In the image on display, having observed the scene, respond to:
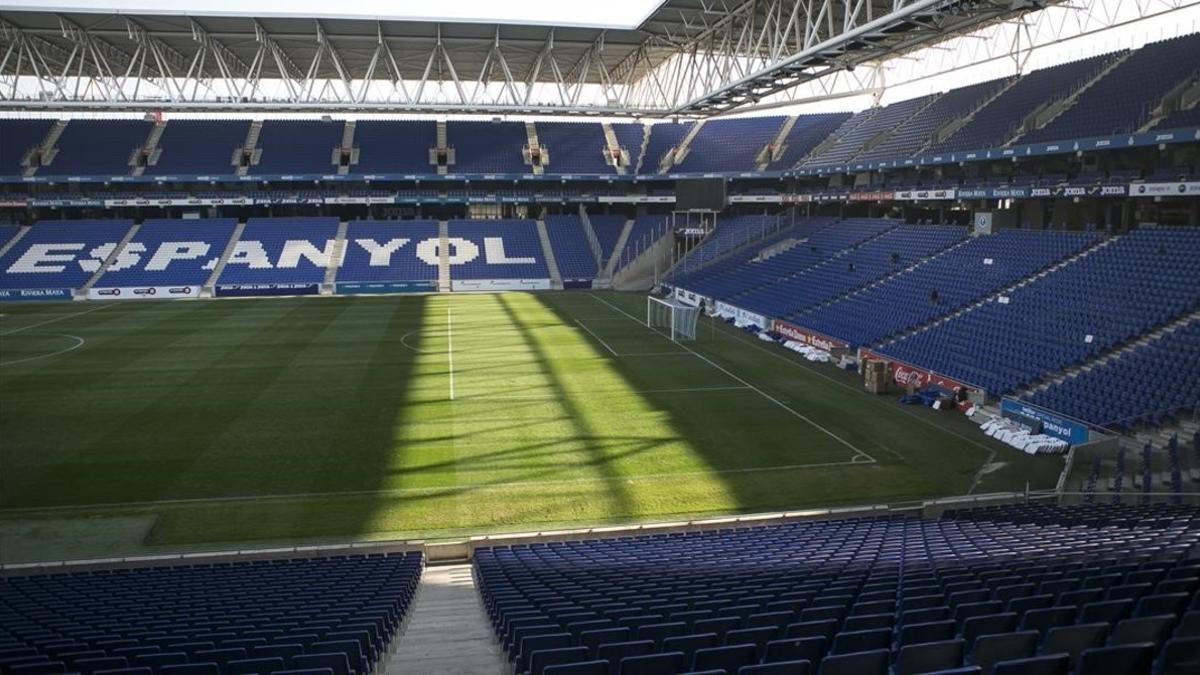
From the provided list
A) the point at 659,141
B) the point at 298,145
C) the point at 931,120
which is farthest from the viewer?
the point at 659,141

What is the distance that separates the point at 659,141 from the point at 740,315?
110 feet

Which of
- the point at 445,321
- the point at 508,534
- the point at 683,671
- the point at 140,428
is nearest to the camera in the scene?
the point at 683,671

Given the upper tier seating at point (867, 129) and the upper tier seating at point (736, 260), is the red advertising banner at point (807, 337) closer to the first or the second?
the upper tier seating at point (736, 260)

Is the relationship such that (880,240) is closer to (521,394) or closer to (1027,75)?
(1027,75)

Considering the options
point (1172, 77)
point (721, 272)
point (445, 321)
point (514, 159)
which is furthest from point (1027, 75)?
point (514, 159)

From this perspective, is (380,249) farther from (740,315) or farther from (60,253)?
(740,315)

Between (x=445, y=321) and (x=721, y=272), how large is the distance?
63.9 ft

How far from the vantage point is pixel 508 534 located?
16.2 metres

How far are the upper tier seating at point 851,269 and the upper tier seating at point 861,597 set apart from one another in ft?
87.0

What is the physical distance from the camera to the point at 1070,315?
27.4 m

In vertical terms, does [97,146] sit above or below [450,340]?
above

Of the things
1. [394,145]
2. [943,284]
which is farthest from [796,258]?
[394,145]

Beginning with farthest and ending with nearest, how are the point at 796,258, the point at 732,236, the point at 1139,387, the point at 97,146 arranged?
the point at 97,146 < the point at 732,236 < the point at 796,258 < the point at 1139,387

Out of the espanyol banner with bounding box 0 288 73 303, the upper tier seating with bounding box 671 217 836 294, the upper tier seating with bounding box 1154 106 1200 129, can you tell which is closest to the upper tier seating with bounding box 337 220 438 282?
the espanyol banner with bounding box 0 288 73 303
